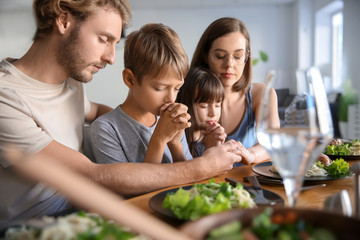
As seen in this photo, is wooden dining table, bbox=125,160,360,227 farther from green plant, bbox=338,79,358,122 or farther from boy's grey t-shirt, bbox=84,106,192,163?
green plant, bbox=338,79,358,122

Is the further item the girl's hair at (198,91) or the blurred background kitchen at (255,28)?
the blurred background kitchen at (255,28)

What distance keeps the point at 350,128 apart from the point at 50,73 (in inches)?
284

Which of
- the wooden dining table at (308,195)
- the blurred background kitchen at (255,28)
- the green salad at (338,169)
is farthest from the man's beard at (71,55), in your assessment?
the blurred background kitchen at (255,28)

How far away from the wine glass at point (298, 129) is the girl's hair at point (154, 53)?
1.09 meters

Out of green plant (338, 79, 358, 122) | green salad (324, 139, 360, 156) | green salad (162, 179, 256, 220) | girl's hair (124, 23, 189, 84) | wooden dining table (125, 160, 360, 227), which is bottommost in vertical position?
green plant (338, 79, 358, 122)

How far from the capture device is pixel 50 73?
1.63m

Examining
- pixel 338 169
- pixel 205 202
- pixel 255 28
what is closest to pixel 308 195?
pixel 338 169

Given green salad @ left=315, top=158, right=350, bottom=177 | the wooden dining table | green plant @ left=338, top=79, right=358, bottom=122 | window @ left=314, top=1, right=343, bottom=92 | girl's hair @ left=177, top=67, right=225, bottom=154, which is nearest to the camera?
the wooden dining table

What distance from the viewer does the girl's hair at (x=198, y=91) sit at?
2.10 metres

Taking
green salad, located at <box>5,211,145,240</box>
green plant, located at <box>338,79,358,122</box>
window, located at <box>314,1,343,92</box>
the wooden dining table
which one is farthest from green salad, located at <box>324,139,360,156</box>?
window, located at <box>314,1,343,92</box>

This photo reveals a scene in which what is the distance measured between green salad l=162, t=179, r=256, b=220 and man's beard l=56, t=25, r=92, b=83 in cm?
106

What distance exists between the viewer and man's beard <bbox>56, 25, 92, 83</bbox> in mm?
1674

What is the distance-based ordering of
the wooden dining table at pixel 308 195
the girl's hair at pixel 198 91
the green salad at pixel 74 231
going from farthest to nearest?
the girl's hair at pixel 198 91
the wooden dining table at pixel 308 195
the green salad at pixel 74 231

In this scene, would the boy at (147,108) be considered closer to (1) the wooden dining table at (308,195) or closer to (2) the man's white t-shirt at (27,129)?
(2) the man's white t-shirt at (27,129)
